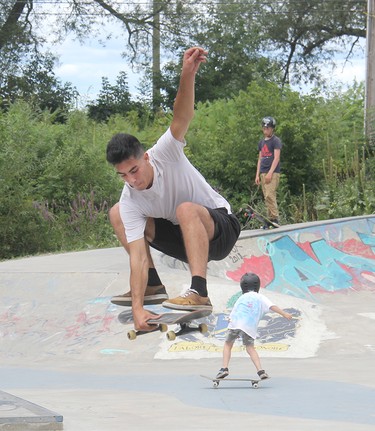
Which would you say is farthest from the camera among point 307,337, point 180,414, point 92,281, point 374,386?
point 92,281

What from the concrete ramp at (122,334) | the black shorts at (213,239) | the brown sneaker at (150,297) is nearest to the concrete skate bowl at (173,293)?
the concrete ramp at (122,334)

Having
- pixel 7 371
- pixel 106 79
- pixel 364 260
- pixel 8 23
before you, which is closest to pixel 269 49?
pixel 106 79

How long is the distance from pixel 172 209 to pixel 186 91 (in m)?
0.71

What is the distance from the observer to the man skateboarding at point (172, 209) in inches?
193

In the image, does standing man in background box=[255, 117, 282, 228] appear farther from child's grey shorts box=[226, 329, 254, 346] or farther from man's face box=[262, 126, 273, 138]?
child's grey shorts box=[226, 329, 254, 346]

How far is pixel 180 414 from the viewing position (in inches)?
243

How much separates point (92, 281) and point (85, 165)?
7.88 m

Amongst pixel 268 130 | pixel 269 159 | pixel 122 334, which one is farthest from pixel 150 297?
pixel 269 159

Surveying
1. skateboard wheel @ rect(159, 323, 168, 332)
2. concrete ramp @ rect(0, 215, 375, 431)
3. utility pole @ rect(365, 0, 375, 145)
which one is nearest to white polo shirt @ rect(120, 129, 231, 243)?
skateboard wheel @ rect(159, 323, 168, 332)

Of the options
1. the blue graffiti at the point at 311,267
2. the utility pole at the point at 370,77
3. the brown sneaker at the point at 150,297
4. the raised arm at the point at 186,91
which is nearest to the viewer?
the raised arm at the point at 186,91

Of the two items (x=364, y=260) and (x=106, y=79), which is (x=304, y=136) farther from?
(x=106, y=79)

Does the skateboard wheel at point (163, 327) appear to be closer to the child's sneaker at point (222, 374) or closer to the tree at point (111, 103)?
the child's sneaker at point (222, 374)

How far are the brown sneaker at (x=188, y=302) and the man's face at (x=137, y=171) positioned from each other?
670 millimetres

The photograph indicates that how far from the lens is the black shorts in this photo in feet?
17.2
